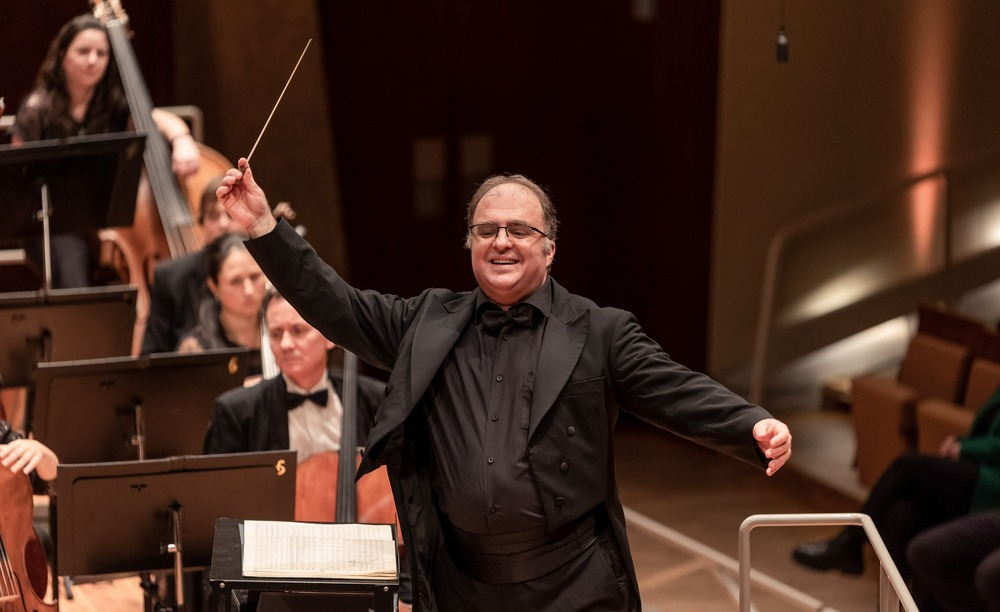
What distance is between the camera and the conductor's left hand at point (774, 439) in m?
2.15

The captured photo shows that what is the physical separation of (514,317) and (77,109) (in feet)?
8.55

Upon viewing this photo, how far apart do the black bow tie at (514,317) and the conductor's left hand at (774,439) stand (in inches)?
18.2

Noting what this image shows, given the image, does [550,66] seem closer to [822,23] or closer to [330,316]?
[822,23]

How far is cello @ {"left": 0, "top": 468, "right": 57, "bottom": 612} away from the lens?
2.84 metres

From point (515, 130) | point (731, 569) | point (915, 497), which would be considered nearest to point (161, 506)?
point (731, 569)

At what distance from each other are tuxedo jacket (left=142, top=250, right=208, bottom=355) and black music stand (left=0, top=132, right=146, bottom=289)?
0.25 metres

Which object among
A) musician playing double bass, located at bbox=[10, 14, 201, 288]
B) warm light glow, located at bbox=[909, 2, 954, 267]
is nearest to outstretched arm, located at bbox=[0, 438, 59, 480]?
musician playing double bass, located at bbox=[10, 14, 201, 288]

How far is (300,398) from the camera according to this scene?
138 inches

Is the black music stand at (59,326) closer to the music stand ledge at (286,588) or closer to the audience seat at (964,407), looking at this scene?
the music stand ledge at (286,588)

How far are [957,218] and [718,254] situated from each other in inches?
36.9

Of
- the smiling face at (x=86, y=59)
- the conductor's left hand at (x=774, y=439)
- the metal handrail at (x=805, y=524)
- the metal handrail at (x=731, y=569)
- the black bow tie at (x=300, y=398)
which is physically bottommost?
the metal handrail at (x=731, y=569)

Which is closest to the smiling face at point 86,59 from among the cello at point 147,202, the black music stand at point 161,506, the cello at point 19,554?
the cello at point 147,202

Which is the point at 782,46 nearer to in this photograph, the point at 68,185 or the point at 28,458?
the point at 68,185

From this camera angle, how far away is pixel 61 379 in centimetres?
328
